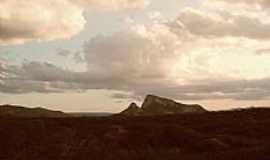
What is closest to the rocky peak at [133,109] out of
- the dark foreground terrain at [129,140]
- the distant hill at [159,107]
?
the distant hill at [159,107]

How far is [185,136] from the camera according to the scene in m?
66.3

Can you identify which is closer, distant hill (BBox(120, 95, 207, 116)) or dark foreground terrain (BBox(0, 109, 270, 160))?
dark foreground terrain (BBox(0, 109, 270, 160))

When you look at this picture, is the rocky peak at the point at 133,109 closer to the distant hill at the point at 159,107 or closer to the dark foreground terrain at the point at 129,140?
the distant hill at the point at 159,107

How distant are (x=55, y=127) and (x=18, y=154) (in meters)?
10.3

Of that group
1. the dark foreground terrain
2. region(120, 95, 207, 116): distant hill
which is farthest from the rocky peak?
the dark foreground terrain

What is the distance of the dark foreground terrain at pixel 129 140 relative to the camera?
59719 mm

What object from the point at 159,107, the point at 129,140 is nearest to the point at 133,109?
the point at 159,107

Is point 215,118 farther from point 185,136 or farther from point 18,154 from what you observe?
point 18,154

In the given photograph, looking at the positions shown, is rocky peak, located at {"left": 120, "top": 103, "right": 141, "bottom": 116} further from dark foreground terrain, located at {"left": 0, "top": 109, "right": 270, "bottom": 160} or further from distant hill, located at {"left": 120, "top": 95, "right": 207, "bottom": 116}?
dark foreground terrain, located at {"left": 0, "top": 109, "right": 270, "bottom": 160}

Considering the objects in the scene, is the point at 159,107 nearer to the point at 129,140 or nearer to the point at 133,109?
the point at 133,109

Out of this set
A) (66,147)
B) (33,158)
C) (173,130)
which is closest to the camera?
(33,158)

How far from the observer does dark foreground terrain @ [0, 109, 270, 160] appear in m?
59.7

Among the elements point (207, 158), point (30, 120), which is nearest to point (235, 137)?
point (207, 158)

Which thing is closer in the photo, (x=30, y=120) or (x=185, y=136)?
(x=185, y=136)
